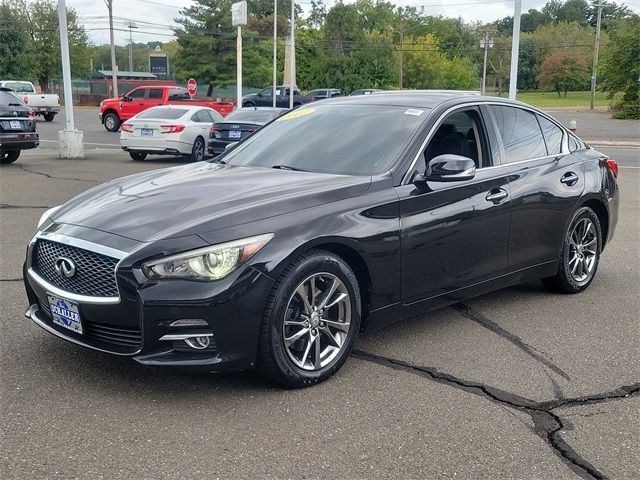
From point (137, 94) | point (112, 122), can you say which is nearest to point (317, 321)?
point (112, 122)

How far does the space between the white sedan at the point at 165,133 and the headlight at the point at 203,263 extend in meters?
14.0

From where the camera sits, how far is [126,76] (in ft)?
252

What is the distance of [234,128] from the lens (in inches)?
619

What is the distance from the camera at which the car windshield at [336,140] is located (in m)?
4.68

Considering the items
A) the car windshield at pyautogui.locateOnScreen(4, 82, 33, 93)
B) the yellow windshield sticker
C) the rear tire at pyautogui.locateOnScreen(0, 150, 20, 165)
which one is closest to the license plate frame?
the yellow windshield sticker

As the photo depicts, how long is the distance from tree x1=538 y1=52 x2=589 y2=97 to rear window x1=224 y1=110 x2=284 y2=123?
303 feet

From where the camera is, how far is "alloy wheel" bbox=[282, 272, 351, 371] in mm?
3916

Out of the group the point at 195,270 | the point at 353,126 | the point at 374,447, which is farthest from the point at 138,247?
the point at 353,126

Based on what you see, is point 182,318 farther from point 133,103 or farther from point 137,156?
point 133,103

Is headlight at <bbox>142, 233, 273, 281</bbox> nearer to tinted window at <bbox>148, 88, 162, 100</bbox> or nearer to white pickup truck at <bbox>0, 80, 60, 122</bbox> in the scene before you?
tinted window at <bbox>148, 88, 162, 100</bbox>

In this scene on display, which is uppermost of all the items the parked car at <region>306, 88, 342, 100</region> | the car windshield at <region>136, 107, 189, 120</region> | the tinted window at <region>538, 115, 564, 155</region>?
the parked car at <region>306, 88, 342, 100</region>

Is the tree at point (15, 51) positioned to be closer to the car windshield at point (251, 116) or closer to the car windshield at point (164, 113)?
the car windshield at point (164, 113)

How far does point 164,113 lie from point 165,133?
946mm

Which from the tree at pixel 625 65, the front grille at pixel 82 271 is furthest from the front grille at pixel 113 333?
the tree at pixel 625 65
